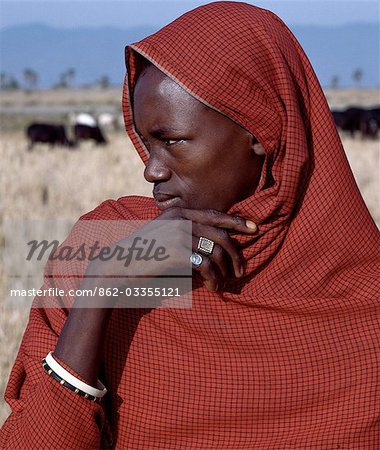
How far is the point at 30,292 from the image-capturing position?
442cm

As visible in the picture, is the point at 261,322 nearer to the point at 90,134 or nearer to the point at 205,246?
the point at 205,246

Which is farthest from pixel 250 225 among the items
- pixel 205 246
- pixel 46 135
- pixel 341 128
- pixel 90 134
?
pixel 341 128

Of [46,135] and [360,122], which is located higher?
[46,135]

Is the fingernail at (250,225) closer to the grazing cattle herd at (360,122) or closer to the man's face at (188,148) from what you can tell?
the man's face at (188,148)

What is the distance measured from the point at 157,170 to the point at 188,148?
94mm

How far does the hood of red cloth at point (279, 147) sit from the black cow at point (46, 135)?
51.3 ft

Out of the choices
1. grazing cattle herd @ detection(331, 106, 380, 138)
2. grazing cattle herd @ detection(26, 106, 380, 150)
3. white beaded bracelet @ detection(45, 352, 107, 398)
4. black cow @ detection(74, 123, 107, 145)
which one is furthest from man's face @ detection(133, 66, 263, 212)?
grazing cattle herd @ detection(331, 106, 380, 138)

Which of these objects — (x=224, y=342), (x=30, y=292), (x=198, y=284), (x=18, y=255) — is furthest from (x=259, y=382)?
(x=18, y=255)

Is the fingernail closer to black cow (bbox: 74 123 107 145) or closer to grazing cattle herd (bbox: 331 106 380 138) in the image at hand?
black cow (bbox: 74 123 107 145)

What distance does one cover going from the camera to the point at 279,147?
1853mm

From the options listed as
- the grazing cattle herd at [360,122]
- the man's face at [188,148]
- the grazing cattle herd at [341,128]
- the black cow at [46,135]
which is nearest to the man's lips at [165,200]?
the man's face at [188,148]

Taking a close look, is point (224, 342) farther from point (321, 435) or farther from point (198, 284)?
point (321, 435)

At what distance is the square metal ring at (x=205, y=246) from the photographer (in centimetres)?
175

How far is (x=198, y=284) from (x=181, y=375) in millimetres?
199
